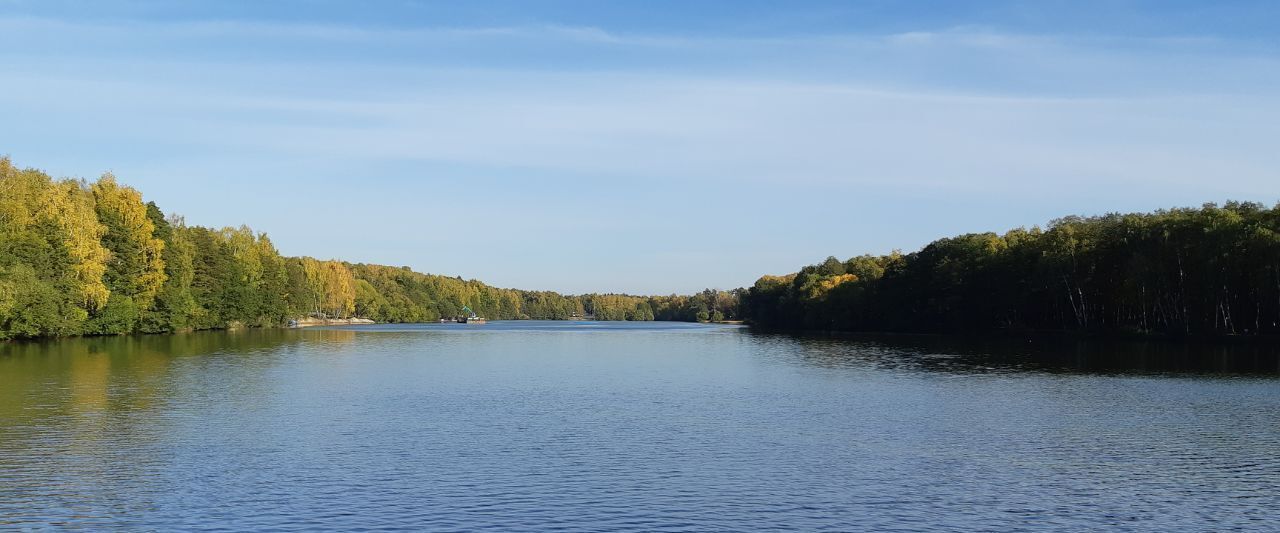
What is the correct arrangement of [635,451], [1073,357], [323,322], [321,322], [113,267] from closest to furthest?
[635,451], [1073,357], [113,267], [321,322], [323,322]

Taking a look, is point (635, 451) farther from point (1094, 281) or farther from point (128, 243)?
point (128, 243)

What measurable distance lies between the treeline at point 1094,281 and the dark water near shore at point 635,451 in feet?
Result: 98.8

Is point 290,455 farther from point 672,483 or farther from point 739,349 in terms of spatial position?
point 739,349

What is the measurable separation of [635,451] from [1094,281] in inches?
3153

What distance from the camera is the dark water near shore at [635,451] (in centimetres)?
1742

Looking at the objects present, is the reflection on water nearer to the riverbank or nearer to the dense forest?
the dense forest

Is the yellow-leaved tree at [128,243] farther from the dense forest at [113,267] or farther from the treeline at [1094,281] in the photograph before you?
the treeline at [1094,281]

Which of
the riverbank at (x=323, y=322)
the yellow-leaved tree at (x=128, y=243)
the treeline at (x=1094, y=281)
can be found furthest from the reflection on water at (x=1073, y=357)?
the riverbank at (x=323, y=322)

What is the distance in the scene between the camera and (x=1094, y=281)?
3602 inches

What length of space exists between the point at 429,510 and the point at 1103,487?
13.5 meters

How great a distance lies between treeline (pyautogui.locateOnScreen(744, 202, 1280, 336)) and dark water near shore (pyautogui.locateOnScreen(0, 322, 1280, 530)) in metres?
30.1

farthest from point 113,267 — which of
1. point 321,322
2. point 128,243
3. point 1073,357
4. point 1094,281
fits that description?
point 1094,281

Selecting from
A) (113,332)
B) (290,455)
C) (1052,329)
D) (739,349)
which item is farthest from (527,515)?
(1052,329)

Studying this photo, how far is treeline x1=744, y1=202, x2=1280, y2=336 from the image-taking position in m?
73.3
